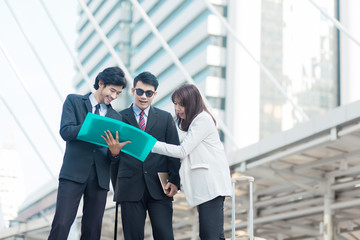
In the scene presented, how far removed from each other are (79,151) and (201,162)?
2.78 ft

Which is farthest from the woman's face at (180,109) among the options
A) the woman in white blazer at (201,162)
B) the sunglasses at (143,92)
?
the sunglasses at (143,92)

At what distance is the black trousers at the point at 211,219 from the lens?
14.0ft

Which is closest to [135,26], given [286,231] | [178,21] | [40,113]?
[178,21]

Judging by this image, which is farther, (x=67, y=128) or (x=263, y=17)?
(x=263, y=17)

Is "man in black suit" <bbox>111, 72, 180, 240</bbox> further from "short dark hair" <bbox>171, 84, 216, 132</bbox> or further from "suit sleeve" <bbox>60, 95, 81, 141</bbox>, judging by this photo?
"suit sleeve" <bbox>60, 95, 81, 141</bbox>

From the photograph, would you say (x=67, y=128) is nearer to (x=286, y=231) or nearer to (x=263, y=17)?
(x=286, y=231)

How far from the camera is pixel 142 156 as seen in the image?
4.41 metres

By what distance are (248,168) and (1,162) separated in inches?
2001

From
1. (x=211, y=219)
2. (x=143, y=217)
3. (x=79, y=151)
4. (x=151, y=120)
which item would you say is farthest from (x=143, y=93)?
(x=211, y=219)

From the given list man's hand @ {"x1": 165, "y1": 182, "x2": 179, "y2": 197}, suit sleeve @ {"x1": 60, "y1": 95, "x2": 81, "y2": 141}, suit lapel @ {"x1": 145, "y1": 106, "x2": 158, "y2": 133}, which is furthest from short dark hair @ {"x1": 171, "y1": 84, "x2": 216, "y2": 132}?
suit sleeve @ {"x1": 60, "y1": 95, "x2": 81, "y2": 141}

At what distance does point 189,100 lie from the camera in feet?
14.5

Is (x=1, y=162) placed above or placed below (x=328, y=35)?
below

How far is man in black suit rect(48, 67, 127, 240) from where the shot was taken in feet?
14.1

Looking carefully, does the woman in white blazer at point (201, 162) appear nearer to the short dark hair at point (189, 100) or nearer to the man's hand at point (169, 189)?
the short dark hair at point (189, 100)
